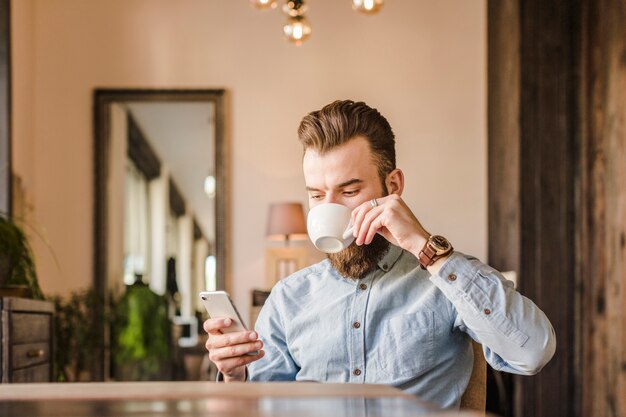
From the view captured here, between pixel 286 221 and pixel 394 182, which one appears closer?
pixel 394 182

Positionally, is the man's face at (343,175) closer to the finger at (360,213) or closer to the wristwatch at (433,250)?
the finger at (360,213)

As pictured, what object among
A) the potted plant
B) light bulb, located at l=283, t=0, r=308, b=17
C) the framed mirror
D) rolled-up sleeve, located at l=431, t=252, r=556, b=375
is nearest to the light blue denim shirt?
rolled-up sleeve, located at l=431, t=252, r=556, b=375

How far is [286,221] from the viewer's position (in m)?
5.54

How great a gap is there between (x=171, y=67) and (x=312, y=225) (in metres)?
4.44

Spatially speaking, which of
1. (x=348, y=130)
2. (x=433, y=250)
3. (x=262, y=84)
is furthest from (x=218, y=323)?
(x=262, y=84)

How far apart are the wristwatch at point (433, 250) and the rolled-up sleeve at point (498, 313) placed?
0.02 meters

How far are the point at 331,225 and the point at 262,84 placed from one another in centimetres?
437

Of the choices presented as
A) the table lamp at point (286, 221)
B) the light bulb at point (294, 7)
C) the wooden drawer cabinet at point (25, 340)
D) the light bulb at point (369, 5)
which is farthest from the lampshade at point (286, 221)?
the wooden drawer cabinet at point (25, 340)

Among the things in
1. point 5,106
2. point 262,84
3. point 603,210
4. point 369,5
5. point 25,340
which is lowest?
point 25,340

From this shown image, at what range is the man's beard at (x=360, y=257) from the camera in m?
1.81

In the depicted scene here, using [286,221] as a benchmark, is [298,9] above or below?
above

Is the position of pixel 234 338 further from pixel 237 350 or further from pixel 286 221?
pixel 286 221

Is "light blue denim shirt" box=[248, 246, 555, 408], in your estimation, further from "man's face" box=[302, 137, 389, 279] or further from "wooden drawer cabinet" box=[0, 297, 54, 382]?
"wooden drawer cabinet" box=[0, 297, 54, 382]

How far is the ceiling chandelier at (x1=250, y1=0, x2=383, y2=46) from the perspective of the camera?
4176mm
